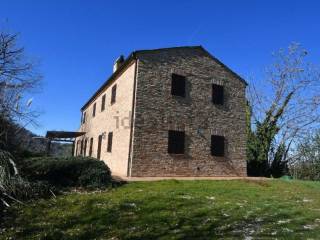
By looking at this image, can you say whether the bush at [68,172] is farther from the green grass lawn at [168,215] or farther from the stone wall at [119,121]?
the stone wall at [119,121]

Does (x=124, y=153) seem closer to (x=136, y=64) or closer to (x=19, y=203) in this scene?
(x=136, y=64)

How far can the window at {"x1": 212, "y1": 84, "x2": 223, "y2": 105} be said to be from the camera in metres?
18.9

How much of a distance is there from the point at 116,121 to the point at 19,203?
982 centimetres

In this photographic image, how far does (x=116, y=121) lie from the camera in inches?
740

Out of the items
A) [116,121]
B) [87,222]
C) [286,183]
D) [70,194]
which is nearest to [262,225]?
[87,222]

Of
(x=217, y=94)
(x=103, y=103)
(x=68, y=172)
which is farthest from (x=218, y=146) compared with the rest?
(x=103, y=103)

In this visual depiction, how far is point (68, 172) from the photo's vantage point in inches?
472

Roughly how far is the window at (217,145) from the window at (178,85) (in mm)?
2931

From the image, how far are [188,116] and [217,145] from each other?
238 cm

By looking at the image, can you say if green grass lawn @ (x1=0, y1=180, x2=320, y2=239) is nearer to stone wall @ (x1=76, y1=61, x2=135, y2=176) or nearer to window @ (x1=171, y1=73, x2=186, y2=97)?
stone wall @ (x1=76, y1=61, x2=135, y2=176)

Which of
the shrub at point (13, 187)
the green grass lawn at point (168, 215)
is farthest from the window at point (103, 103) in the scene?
the shrub at point (13, 187)

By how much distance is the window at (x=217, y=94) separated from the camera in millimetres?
18891

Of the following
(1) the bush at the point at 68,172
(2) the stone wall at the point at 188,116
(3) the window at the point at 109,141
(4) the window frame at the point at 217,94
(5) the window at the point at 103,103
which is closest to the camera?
(1) the bush at the point at 68,172

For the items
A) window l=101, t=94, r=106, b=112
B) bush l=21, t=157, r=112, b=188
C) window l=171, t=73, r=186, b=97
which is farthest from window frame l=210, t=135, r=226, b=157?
window l=101, t=94, r=106, b=112
